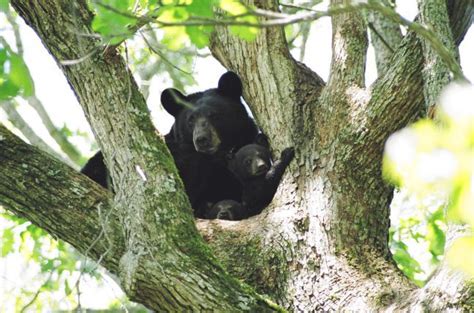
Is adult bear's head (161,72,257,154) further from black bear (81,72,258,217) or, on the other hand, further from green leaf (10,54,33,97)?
green leaf (10,54,33,97)

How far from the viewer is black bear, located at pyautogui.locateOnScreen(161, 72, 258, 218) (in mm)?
7688

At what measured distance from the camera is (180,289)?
14.8 ft

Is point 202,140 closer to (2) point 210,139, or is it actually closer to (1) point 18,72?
(2) point 210,139

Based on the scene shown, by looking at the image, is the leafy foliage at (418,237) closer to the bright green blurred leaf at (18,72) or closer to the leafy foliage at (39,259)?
the leafy foliage at (39,259)

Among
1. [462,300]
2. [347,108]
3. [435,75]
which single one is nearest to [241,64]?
[347,108]

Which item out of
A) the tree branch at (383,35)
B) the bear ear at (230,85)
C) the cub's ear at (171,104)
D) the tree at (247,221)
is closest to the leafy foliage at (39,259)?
the cub's ear at (171,104)

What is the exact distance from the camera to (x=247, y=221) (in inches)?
230

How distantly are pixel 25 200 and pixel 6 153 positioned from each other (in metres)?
0.40

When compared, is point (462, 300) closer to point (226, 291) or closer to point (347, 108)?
point (226, 291)

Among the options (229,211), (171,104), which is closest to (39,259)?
(171,104)

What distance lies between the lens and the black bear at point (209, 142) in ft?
25.2

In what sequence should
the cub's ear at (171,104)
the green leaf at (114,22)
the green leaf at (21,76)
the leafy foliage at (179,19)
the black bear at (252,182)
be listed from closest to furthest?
the green leaf at (21,76) < the leafy foliage at (179,19) < the green leaf at (114,22) < the black bear at (252,182) < the cub's ear at (171,104)

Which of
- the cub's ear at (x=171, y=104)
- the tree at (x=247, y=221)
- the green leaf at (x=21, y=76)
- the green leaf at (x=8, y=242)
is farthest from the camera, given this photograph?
the green leaf at (x=8, y=242)

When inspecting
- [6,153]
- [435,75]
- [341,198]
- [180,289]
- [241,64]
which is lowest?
[180,289]
